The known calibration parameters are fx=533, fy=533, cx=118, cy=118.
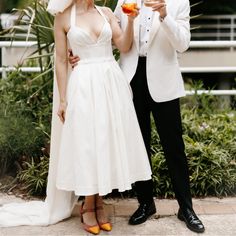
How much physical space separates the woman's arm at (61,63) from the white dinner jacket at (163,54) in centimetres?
44

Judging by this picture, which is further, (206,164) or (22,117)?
(22,117)

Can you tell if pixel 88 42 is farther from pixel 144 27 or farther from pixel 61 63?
pixel 144 27

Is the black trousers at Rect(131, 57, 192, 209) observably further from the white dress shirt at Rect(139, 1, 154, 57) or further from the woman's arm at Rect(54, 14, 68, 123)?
the woman's arm at Rect(54, 14, 68, 123)

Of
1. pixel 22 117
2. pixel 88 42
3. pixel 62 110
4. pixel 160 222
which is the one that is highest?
pixel 88 42

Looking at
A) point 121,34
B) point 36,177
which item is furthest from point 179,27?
point 36,177

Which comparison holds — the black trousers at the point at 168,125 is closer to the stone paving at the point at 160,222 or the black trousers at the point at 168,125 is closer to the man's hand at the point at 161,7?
the stone paving at the point at 160,222

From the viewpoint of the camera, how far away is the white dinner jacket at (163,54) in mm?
3670

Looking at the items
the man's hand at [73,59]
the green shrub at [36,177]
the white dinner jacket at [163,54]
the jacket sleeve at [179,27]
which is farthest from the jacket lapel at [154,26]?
the green shrub at [36,177]

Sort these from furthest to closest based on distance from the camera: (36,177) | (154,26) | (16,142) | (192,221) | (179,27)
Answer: (16,142)
(36,177)
(192,221)
(154,26)
(179,27)

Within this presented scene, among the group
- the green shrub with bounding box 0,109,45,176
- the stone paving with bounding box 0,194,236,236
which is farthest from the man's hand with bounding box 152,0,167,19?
the green shrub with bounding box 0,109,45,176

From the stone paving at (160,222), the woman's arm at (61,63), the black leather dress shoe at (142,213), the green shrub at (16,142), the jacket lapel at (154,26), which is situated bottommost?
the stone paving at (160,222)

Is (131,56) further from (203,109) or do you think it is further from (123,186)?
(203,109)

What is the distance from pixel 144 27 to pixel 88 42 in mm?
415

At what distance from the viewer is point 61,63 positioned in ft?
12.6
